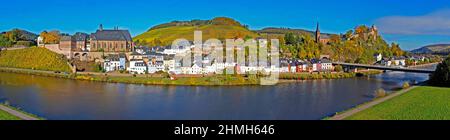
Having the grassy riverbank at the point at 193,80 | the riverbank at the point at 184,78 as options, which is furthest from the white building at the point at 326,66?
the grassy riverbank at the point at 193,80

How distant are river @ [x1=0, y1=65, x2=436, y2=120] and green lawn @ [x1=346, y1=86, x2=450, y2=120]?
139 centimetres

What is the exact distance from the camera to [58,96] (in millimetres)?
15086

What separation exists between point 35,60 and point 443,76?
89.6 ft

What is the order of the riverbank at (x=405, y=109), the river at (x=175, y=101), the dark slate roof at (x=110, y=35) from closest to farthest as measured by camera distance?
the riverbank at (x=405, y=109) < the river at (x=175, y=101) < the dark slate roof at (x=110, y=35)

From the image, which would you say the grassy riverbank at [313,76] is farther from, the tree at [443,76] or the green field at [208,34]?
the green field at [208,34]

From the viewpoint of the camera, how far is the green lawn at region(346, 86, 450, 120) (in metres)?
9.88

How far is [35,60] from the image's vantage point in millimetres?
28406

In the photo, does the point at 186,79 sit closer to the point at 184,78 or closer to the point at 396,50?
the point at 184,78

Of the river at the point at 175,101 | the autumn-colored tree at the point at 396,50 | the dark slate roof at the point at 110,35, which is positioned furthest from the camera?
the autumn-colored tree at the point at 396,50

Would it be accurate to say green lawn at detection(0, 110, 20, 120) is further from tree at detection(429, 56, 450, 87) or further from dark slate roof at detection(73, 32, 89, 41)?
dark slate roof at detection(73, 32, 89, 41)

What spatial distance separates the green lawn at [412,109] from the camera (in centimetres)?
988

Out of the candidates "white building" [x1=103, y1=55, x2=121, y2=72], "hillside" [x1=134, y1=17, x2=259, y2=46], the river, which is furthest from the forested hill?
the river

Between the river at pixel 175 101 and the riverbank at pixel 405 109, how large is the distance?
111 cm
